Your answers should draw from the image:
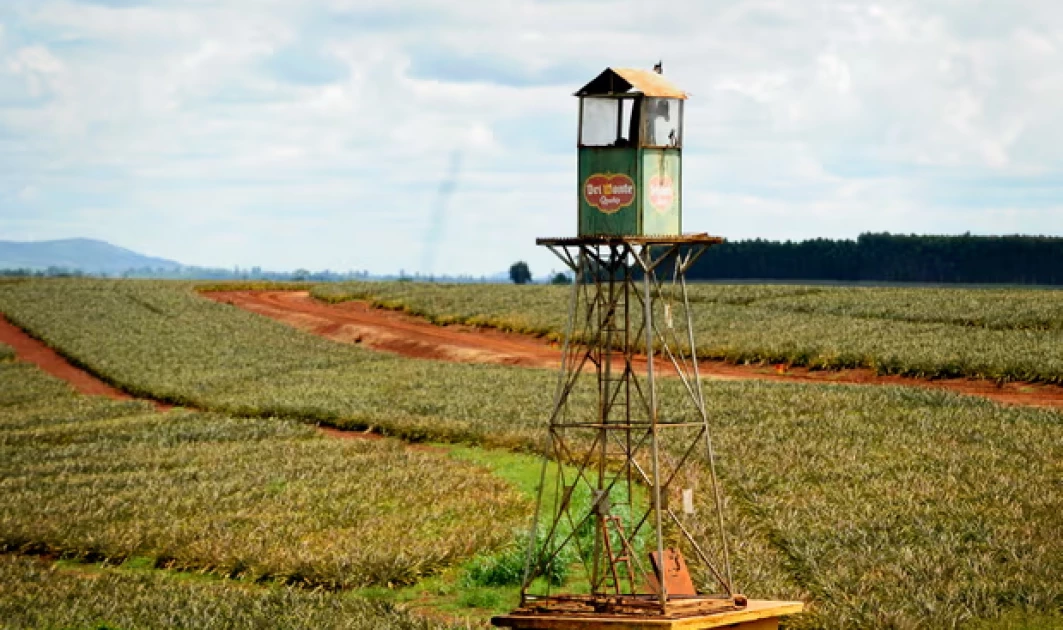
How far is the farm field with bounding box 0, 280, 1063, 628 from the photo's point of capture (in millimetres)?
19609

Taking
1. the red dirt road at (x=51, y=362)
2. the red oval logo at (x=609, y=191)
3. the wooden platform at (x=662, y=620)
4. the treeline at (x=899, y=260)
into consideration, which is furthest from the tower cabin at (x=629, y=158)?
the treeline at (x=899, y=260)

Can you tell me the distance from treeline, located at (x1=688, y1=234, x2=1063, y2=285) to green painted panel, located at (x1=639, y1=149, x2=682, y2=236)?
109m

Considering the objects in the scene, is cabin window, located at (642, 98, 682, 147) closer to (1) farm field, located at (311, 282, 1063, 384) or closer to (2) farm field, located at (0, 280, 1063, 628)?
(2) farm field, located at (0, 280, 1063, 628)

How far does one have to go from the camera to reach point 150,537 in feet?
83.7

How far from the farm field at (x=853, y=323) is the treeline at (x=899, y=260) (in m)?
51.6

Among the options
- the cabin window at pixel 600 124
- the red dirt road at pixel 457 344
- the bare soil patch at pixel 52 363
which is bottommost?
the bare soil patch at pixel 52 363

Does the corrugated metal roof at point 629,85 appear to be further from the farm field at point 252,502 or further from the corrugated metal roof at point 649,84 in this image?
the farm field at point 252,502

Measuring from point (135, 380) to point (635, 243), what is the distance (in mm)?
39871

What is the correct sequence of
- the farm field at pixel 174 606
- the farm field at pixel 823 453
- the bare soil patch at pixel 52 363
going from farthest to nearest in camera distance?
the bare soil patch at pixel 52 363 → the farm field at pixel 823 453 → the farm field at pixel 174 606

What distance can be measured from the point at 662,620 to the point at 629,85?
667 cm

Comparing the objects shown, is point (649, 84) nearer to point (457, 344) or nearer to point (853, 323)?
point (853, 323)

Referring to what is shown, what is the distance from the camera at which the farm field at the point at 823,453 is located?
1961 cm

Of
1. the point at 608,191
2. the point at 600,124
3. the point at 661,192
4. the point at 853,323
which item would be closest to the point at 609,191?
the point at 608,191

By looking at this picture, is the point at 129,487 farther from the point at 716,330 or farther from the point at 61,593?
the point at 716,330
